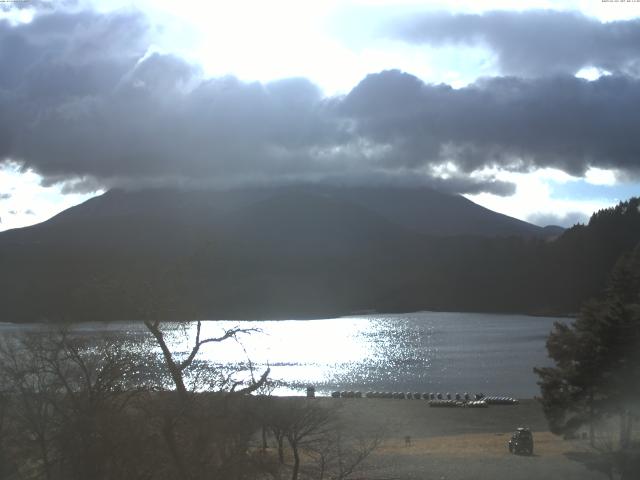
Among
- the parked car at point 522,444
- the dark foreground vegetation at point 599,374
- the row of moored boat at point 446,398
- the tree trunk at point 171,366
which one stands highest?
the tree trunk at point 171,366

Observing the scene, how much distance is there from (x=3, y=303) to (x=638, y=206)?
18252cm

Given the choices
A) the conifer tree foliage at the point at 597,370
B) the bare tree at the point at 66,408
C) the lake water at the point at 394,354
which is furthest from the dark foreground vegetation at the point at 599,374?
the bare tree at the point at 66,408

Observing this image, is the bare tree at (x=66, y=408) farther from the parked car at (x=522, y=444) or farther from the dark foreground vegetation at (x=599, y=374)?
the parked car at (x=522, y=444)

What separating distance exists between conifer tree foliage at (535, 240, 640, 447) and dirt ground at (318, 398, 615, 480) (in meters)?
1.35

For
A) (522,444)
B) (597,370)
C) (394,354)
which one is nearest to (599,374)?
(597,370)

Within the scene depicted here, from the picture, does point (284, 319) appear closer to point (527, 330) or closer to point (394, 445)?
point (527, 330)

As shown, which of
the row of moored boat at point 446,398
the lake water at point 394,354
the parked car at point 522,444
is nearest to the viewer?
the parked car at point 522,444

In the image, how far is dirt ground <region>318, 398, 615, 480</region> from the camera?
1001 inches

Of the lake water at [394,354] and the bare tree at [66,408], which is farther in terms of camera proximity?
the lake water at [394,354]

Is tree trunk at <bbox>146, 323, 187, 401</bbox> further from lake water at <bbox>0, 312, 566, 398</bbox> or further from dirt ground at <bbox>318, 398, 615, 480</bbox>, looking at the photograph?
dirt ground at <bbox>318, 398, 615, 480</bbox>

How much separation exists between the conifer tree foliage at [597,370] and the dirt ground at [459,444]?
1346mm

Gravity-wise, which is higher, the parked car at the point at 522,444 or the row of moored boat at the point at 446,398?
the parked car at the point at 522,444

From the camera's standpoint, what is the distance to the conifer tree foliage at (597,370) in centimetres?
2425

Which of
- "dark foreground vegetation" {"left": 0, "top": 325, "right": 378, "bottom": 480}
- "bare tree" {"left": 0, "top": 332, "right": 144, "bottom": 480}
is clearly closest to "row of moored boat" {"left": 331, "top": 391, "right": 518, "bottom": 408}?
"dark foreground vegetation" {"left": 0, "top": 325, "right": 378, "bottom": 480}
